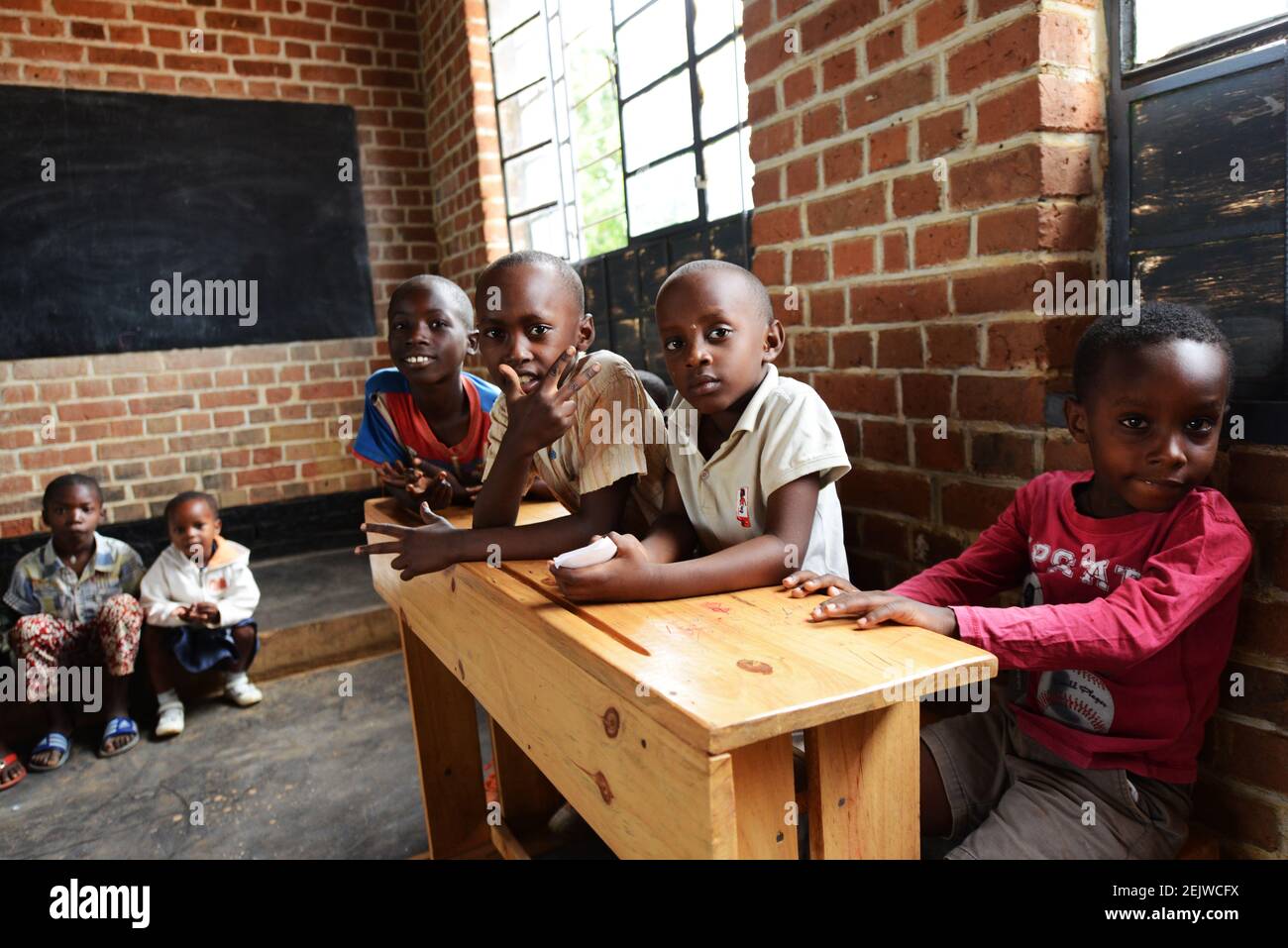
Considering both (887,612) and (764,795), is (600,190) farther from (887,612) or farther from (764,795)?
(764,795)

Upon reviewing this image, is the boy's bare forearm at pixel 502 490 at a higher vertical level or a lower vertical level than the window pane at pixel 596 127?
lower

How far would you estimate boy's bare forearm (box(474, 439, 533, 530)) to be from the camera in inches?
63.9

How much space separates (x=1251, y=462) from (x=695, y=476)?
2.89ft

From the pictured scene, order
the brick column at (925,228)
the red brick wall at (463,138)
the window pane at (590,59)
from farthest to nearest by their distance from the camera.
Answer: the red brick wall at (463,138)
the window pane at (590,59)
the brick column at (925,228)

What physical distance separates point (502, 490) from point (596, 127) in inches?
102

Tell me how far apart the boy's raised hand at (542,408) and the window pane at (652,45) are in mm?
1972

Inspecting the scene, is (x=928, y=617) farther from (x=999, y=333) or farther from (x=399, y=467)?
(x=399, y=467)

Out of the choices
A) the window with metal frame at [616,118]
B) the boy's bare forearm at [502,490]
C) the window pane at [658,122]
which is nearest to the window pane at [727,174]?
the window with metal frame at [616,118]

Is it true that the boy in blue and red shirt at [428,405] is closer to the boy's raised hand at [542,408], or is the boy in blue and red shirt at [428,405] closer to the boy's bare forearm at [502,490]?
the boy's bare forearm at [502,490]

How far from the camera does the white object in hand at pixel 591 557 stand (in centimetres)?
127

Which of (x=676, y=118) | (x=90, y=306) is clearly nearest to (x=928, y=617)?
(x=676, y=118)

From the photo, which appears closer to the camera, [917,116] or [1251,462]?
[1251,462]

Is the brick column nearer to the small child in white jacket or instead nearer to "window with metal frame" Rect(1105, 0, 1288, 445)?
"window with metal frame" Rect(1105, 0, 1288, 445)
